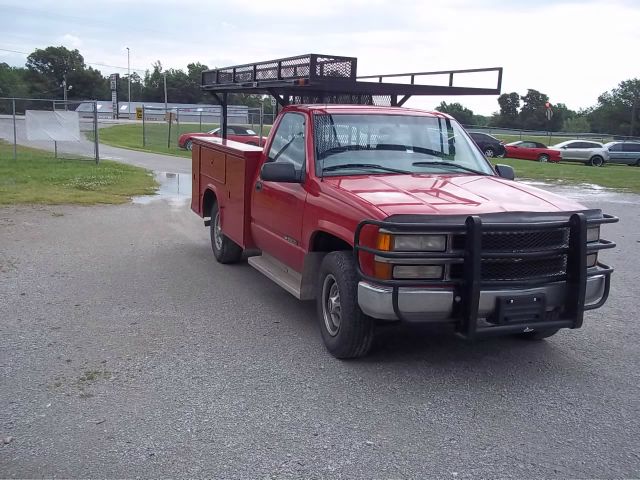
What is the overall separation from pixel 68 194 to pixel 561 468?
41.3ft

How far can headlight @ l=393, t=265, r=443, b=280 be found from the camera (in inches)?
176

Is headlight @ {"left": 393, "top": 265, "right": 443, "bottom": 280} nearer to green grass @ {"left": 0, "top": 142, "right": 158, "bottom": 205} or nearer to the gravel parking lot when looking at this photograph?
the gravel parking lot

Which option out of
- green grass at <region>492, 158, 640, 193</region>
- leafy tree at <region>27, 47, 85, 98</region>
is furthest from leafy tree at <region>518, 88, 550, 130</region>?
leafy tree at <region>27, 47, 85, 98</region>

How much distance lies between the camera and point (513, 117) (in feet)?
251

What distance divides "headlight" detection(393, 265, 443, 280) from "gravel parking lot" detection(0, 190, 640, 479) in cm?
80

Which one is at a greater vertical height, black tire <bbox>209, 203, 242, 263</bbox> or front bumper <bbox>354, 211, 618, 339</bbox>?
front bumper <bbox>354, 211, 618, 339</bbox>

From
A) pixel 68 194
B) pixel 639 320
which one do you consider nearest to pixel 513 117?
pixel 68 194

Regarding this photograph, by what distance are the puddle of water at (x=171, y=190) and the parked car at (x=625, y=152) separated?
88.8 feet

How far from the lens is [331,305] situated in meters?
5.25

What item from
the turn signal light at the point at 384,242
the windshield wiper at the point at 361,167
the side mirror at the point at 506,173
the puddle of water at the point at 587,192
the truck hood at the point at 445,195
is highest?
the windshield wiper at the point at 361,167

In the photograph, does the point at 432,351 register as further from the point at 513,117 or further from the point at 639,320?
the point at 513,117

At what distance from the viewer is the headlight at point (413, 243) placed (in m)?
4.41

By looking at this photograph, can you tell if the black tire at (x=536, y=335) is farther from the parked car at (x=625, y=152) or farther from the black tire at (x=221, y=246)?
the parked car at (x=625, y=152)

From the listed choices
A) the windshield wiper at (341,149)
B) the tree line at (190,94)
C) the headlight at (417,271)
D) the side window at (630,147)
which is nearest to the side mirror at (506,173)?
the windshield wiper at (341,149)
